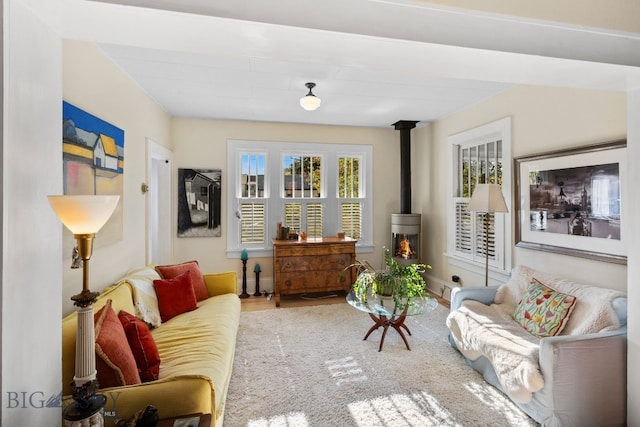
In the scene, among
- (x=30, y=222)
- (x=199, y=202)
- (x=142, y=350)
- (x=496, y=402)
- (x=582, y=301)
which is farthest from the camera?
(x=199, y=202)

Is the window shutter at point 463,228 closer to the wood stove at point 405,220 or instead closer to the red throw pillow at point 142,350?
the wood stove at point 405,220

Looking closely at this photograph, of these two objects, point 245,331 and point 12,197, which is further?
point 245,331

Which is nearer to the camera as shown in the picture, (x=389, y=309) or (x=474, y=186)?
(x=389, y=309)

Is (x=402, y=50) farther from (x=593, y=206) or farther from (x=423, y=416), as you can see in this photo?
(x=593, y=206)

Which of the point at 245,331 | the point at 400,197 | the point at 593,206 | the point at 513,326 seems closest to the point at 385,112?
the point at 400,197

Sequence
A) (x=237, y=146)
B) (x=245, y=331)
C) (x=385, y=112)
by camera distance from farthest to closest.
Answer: (x=237, y=146) → (x=385, y=112) → (x=245, y=331)

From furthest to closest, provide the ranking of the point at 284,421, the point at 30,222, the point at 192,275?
the point at 192,275 < the point at 284,421 < the point at 30,222

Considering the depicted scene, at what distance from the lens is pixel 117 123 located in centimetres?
284

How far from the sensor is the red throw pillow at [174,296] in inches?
111

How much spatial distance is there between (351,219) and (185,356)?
356cm

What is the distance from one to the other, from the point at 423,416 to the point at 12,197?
2395 mm

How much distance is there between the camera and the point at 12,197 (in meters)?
0.92

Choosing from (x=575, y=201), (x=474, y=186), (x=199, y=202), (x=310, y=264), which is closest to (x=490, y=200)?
(x=575, y=201)

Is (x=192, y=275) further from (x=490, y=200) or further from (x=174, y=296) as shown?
(x=490, y=200)
